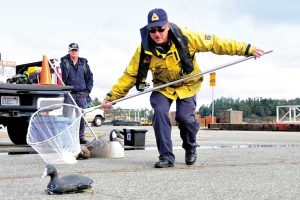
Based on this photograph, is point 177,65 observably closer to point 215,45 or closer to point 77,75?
point 215,45

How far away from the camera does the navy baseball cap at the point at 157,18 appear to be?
248 inches

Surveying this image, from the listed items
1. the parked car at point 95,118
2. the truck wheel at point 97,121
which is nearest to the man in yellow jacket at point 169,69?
the parked car at point 95,118

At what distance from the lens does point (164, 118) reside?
6.63 m

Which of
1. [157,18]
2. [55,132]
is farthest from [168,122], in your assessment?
[55,132]

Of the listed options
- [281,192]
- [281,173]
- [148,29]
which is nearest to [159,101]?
→ [148,29]

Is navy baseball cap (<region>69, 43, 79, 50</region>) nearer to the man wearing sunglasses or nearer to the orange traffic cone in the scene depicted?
the man wearing sunglasses

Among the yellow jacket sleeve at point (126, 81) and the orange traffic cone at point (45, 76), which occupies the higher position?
the orange traffic cone at point (45, 76)

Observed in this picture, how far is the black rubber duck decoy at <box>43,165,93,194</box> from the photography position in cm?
432

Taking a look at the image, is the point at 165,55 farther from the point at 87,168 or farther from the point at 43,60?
the point at 43,60

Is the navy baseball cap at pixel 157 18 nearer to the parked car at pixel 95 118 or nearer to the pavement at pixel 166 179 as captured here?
the pavement at pixel 166 179

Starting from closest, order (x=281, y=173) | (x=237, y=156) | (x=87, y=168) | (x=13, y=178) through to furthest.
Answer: (x=13, y=178) < (x=281, y=173) < (x=87, y=168) < (x=237, y=156)

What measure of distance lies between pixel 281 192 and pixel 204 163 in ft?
8.55

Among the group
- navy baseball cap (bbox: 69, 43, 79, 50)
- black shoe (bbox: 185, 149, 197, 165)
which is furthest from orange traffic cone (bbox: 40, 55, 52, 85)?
black shoe (bbox: 185, 149, 197, 165)

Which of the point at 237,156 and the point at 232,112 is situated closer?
the point at 237,156
